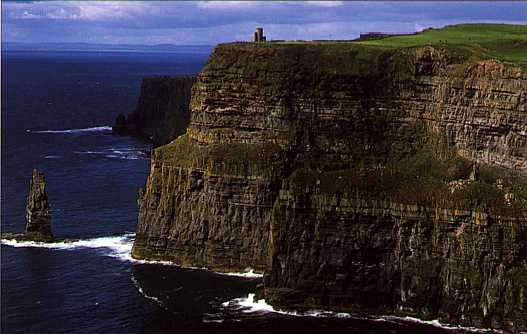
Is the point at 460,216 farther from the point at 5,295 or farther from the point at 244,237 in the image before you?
the point at 5,295

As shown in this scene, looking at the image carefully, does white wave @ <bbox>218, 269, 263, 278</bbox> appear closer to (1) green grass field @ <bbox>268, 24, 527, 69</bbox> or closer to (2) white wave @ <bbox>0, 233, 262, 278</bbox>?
(2) white wave @ <bbox>0, 233, 262, 278</bbox>

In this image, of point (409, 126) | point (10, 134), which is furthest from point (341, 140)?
point (10, 134)

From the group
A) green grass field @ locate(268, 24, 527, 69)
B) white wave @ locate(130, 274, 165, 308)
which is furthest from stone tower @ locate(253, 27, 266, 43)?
white wave @ locate(130, 274, 165, 308)

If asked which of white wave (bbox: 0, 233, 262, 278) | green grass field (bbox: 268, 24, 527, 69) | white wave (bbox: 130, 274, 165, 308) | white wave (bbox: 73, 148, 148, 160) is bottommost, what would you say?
white wave (bbox: 130, 274, 165, 308)

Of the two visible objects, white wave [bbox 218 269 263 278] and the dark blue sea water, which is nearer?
the dark blue sea water

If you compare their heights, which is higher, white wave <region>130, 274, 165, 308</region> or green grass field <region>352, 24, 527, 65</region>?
green grass field <region>352, 24, 527, 65</region>

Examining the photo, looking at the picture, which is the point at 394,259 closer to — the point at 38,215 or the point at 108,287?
the point at 108,287
